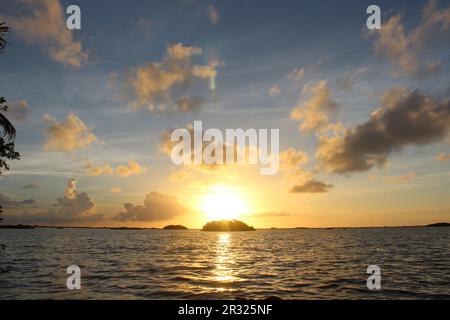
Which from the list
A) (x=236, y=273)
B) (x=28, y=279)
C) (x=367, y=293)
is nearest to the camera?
(x=367, y=293)

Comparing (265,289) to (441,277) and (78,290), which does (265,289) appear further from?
(441,277)

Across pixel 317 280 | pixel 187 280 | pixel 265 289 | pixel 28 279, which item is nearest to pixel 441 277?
pixel 317 280

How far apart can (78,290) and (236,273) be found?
1713 centimetres

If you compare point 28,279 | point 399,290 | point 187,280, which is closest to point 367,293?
point 399,290

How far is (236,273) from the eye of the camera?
127 feet
